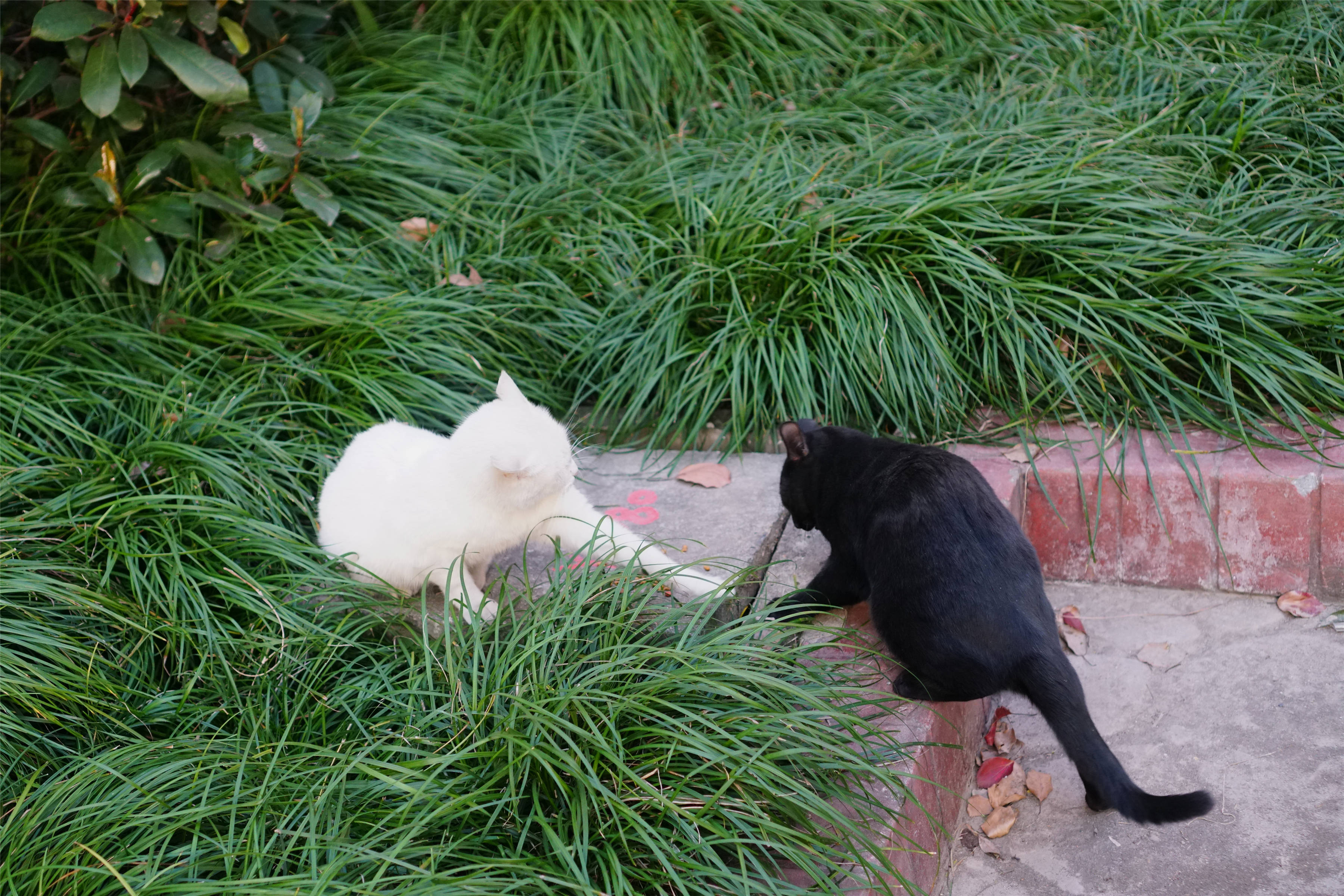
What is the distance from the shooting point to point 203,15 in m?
3.23

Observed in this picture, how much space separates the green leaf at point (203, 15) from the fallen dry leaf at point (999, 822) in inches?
129

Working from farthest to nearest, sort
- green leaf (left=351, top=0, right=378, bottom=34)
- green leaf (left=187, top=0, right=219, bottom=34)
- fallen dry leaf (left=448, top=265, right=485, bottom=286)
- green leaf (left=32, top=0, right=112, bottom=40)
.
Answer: green leaf (left=351, top=0, right=378, bottom=34), fallen dry leaf (left=448, top=265, right=485, bottom=286), green leaf (left=187, top=0, right=219, bottom=34), green leaf (left=32, top=0, right=112, bottom=40)

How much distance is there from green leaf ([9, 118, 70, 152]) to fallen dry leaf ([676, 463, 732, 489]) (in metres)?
2.33

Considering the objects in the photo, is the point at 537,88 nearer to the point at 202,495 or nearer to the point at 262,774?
the point at 202,495

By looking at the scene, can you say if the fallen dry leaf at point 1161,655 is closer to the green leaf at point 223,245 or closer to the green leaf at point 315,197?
the green leaf at point 315,197

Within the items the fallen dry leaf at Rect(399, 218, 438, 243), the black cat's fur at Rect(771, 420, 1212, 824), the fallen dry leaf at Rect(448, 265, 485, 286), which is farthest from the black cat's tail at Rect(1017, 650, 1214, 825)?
the fallen dry leaf at Rect(399, 218, 438, 243)

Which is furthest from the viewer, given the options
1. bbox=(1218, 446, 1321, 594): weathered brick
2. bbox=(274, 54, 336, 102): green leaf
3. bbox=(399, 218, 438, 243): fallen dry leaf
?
bbox=(274, 54, 336, 102): green leaf

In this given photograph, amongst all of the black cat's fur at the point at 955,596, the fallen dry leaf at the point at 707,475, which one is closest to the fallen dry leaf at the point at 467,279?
the fallen dry leaf at the point at 707,475

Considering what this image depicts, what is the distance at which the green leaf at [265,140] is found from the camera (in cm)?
330

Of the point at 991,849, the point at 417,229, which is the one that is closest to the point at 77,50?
the point at 417,229

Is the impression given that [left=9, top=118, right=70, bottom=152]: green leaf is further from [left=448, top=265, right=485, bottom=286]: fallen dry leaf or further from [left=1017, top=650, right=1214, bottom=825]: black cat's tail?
[left=1017, top=650, right=1214, bottom=825]: black cat's tail

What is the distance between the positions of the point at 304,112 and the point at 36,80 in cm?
85

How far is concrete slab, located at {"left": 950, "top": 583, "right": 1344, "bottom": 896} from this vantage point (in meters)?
2.05

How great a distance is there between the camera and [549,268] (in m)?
3.51
